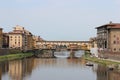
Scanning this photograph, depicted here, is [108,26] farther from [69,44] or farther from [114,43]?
[69,44]

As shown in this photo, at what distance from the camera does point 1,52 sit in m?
108

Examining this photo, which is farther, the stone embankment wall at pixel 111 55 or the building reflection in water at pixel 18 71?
the stone embankment wall at pixel 111 55

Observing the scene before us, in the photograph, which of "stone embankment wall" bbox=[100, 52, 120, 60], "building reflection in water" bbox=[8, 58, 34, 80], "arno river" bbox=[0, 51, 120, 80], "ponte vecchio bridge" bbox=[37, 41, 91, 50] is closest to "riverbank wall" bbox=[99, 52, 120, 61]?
"stone embankment wall" bbox=[100, 52, 120, 60]

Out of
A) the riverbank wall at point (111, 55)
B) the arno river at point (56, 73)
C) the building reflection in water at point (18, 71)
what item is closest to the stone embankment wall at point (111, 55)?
the riverbank wall at point (111, 55)

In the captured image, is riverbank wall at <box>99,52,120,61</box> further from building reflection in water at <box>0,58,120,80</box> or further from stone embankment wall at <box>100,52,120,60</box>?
building reflection in water at <box>0,58,120,80</box>

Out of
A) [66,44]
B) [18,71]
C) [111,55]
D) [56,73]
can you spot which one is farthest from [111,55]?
[66,44]

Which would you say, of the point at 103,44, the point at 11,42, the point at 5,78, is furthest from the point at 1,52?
the point at 5,78

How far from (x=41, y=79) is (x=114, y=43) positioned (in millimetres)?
48540

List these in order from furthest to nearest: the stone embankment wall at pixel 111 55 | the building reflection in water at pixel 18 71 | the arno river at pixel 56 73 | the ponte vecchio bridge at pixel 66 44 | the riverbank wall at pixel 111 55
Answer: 1. the ponte vecchio bridge at pixel 66 44
2. the riverbank wall at pixel 111 55
3. the stone embankment wall at pixel 111 55
4. the building reflection in water at pixel 18 71
5. the arno river at pixel 56 73

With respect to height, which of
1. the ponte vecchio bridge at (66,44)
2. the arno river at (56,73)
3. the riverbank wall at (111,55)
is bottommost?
the arno river at (56,73)

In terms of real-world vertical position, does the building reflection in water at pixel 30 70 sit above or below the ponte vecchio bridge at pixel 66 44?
below

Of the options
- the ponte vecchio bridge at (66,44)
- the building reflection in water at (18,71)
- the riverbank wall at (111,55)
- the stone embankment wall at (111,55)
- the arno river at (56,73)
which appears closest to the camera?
the arno river at (56,73)

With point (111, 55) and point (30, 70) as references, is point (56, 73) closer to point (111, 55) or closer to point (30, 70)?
point (30, 70)

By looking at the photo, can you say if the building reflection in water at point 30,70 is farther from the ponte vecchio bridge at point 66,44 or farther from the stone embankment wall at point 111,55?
the ponte vecchio bridge at point 66,44
